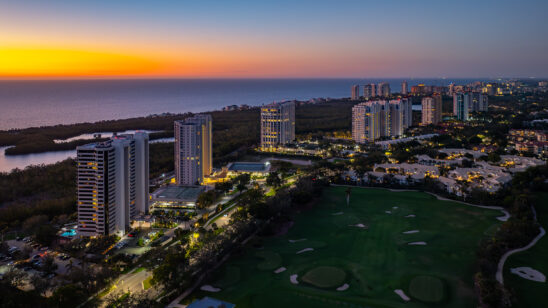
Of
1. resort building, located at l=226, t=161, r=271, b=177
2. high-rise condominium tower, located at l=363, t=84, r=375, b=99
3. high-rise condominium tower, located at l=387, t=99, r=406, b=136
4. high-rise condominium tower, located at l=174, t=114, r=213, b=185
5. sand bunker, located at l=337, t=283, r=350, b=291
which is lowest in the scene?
sand bunker, located at l=337, t=283, r=350, b=291

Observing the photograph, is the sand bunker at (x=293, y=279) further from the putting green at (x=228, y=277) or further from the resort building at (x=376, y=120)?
the resort building at (x=376, y=120)

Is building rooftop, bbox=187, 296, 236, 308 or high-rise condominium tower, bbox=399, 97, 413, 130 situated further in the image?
high-rise condominium tower, bbox=399, 97, 413, 130

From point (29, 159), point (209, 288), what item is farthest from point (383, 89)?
point (209, 288)

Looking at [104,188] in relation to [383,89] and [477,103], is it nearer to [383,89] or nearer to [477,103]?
[477,103]

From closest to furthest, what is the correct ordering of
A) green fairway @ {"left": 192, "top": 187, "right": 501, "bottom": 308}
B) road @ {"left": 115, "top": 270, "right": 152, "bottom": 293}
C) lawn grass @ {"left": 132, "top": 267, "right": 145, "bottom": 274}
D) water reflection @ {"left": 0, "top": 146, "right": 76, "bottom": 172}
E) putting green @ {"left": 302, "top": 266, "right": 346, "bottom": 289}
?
green fairway @ {"left": 192, "top": 187, "right": 501, "bottom": 308} → road @ {"left": 115, "top": 270, "right": 152, "bottom": 293} → putting green @ {"left": 302, "top": 266, "right": 346, "bottom": 289} → lawn grass @ {"left": 132, "top": 267, "right": 145, "bottom": 274} → water reflection @ {"left": 0, "top": 146, "right": 76, "bottom": 172}

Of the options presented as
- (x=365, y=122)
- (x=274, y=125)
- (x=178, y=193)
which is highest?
(x=365, y=122)

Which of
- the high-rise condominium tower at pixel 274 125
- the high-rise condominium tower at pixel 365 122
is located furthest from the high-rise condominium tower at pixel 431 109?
the high-rise condominium tower at pixel 274 125

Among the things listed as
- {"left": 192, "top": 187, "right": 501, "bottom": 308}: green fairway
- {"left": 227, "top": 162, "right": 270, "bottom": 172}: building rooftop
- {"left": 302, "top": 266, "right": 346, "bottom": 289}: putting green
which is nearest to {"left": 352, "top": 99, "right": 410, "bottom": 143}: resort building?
{"left": 227, "top": 162, "right": 270, "bottom": 172}: building rooftop

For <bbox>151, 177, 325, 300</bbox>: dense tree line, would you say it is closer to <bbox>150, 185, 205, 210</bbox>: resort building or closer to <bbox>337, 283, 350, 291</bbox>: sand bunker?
<bbox>150, 185, 205, 210</bbox>: resort building
